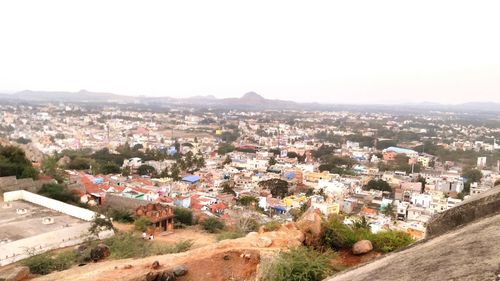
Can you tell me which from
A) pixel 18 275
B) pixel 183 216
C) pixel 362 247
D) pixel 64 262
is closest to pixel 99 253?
pixel 64 262

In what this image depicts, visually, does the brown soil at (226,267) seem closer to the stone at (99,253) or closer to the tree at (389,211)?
the stone at (99,253)

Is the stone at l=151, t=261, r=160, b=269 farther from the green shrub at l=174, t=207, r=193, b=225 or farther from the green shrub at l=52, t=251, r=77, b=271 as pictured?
the green shrub at l=174, t=207, r=193, b=225

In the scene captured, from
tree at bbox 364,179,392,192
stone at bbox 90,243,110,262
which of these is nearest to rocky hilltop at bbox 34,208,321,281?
stone at bbox 90,243,110,262

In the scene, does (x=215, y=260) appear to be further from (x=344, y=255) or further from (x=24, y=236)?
(x=24, y=236)

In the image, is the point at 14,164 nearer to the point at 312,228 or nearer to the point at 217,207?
the point at 217,207

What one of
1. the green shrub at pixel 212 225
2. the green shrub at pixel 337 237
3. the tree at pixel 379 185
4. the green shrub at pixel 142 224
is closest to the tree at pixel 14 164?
the green shrub at pixel 142 224
